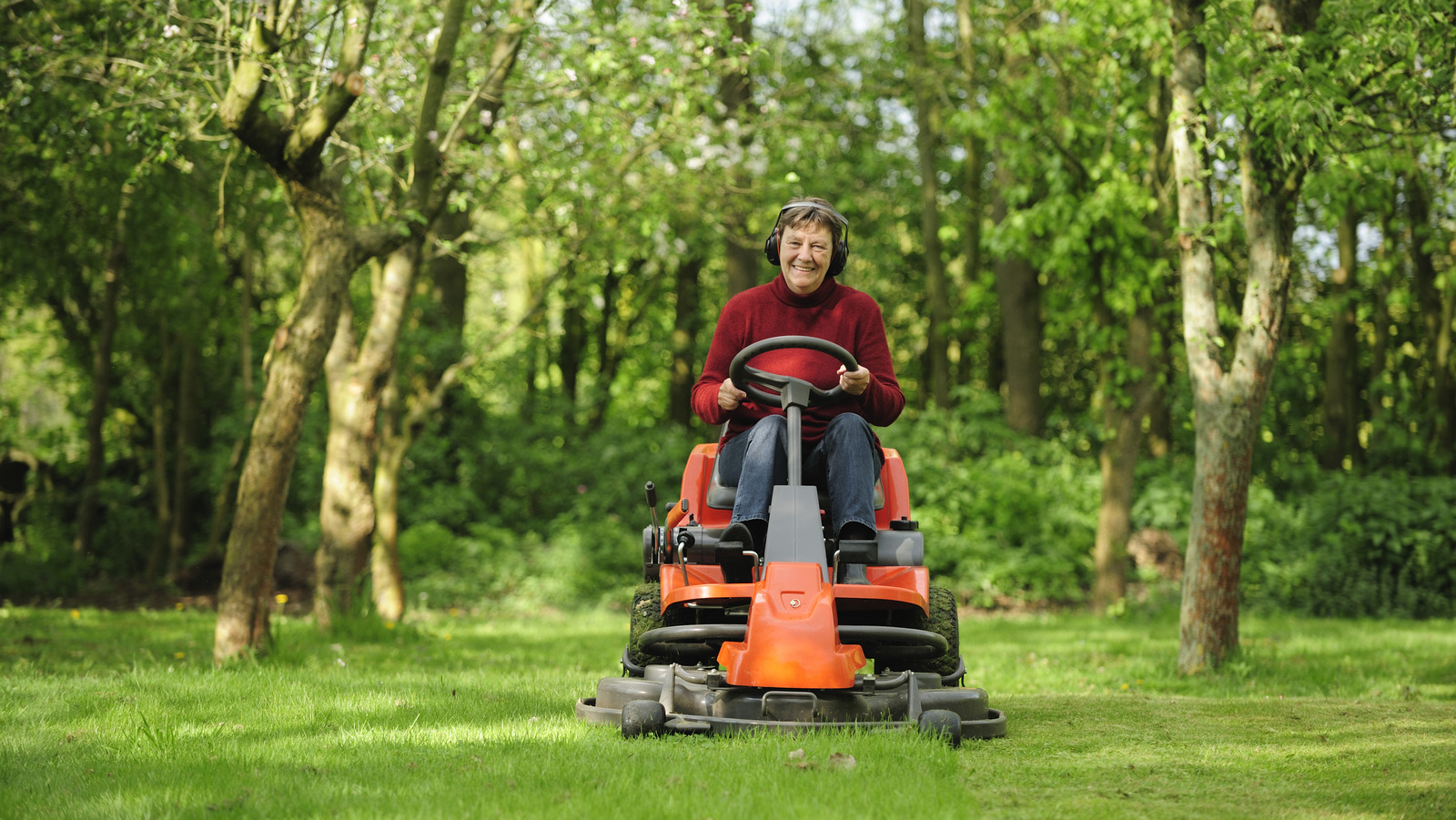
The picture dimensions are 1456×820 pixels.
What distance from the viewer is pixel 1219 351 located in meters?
7.15

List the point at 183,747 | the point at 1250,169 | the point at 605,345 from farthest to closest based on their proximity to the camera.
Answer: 1. the point at 605,345
2. the point at 1250,169
3. the point at 183,747

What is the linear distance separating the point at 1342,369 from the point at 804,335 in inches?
462

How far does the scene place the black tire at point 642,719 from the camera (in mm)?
4023

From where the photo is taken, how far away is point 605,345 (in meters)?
20.6

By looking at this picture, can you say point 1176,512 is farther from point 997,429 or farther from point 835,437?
point 835,437

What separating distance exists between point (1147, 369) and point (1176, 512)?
205 cm

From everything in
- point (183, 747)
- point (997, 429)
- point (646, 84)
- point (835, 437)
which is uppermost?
point (646, 84)

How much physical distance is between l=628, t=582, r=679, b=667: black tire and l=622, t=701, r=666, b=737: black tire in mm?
661

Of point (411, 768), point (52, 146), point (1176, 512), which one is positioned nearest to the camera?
point (411, 768)

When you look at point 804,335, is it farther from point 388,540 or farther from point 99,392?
point 99,392

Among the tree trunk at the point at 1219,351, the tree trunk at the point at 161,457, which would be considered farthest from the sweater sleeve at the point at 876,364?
the tree trunk at the point at 161,457

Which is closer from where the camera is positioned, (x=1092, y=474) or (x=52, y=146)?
(x=52, y=146)

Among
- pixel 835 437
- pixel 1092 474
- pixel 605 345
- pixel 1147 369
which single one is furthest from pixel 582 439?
pixel 835 437

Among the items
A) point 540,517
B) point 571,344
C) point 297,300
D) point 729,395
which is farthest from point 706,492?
point 571,344
